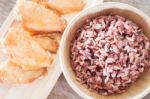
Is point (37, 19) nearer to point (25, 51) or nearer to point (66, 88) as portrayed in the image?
point (25, 51)

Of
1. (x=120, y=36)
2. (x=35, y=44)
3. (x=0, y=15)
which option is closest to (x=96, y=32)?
(x=120, y=36)

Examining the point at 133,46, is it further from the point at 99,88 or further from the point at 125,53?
the point at 99,88

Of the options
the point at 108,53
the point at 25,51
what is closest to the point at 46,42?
the point at 25,51

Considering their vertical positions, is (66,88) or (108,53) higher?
(108,53)

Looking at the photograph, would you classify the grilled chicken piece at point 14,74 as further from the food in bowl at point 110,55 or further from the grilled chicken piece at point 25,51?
the food in bowl at point 110,55

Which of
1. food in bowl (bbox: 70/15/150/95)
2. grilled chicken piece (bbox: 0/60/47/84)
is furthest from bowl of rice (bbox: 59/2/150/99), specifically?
grilled chicken piece (bbox: 0/60/47/84)

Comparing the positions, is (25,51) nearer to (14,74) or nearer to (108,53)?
(14,74)

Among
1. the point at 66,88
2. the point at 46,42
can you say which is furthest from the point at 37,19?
the point at 66,88

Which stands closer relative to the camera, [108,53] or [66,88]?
[108,53]
